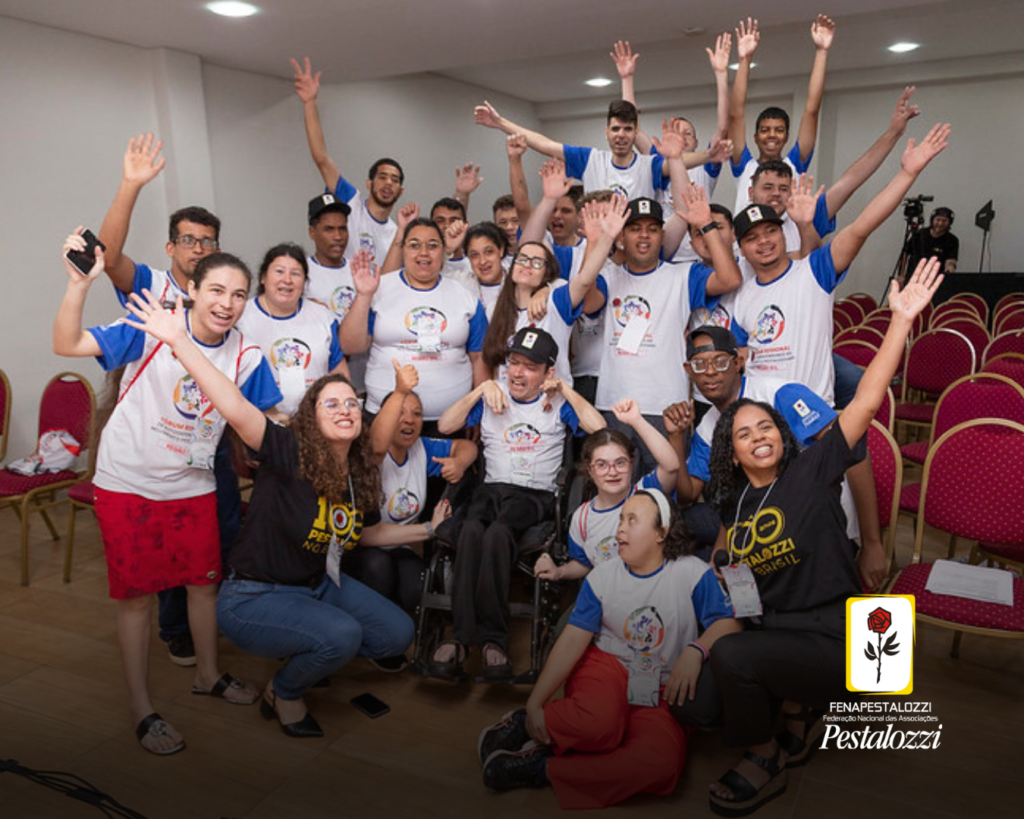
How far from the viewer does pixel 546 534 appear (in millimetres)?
2791

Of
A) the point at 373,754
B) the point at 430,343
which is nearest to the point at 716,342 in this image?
the point at 430,343

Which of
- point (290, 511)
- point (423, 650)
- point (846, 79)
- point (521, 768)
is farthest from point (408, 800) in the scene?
point (846, 79)

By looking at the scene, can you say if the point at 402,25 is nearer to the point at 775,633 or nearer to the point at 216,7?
the point at 216,7

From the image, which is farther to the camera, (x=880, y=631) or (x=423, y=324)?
(x=423, y=324)

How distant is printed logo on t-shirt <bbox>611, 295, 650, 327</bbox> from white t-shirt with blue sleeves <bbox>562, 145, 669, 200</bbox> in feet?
3.56

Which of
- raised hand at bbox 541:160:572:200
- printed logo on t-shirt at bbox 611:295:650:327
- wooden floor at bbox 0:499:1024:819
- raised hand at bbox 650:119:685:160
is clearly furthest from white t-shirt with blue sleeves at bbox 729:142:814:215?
wooden floor at bbox 0:499:1024:819

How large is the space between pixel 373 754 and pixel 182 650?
1005 mm

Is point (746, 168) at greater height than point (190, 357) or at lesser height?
greater

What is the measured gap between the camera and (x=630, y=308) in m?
3.11

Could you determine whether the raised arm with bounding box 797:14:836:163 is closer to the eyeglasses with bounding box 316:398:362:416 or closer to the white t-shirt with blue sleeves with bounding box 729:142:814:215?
the white t-shirt with blue sleeves with bounding box 729:142:814:215

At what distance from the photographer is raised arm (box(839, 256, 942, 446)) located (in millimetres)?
2033

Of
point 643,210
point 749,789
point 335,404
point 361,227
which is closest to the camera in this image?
point 749,789

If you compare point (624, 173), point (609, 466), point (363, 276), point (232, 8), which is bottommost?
point (609, 466)

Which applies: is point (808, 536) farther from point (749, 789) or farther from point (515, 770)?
point (515, 770)
